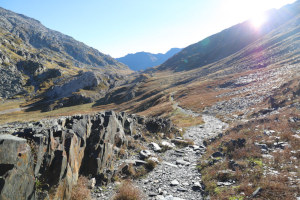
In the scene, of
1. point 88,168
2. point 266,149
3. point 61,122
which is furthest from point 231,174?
point 61,122

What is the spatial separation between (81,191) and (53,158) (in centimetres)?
256

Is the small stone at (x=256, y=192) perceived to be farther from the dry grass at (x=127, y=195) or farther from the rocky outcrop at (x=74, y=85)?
the rocky outcrop at (x=74, y=85)

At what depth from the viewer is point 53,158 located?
962cm

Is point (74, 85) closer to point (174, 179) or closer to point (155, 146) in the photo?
point (155, 146)

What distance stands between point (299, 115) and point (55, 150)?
24.6 m

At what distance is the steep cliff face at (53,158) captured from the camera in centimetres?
698

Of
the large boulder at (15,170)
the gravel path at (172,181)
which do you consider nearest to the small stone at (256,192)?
the gravel path at (172,181)

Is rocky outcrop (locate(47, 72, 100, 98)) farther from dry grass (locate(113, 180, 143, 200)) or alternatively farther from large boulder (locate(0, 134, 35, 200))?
large boulder (locate(0, 134, 35, 200))

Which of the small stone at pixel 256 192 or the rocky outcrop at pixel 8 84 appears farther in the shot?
the rocky outcrop at pixel 8 84

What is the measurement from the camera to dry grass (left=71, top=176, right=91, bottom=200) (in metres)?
9.70

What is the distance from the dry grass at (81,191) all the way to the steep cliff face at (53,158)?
321 millimetres

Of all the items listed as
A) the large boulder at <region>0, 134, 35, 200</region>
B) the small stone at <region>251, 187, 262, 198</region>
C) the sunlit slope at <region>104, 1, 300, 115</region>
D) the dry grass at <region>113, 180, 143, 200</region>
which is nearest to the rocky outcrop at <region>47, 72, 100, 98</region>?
the sunlit slope at <region>104, 1, 300, 115</region>

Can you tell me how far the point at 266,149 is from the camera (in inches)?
553

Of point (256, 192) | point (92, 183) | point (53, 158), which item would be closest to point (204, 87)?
point (256, 192)
